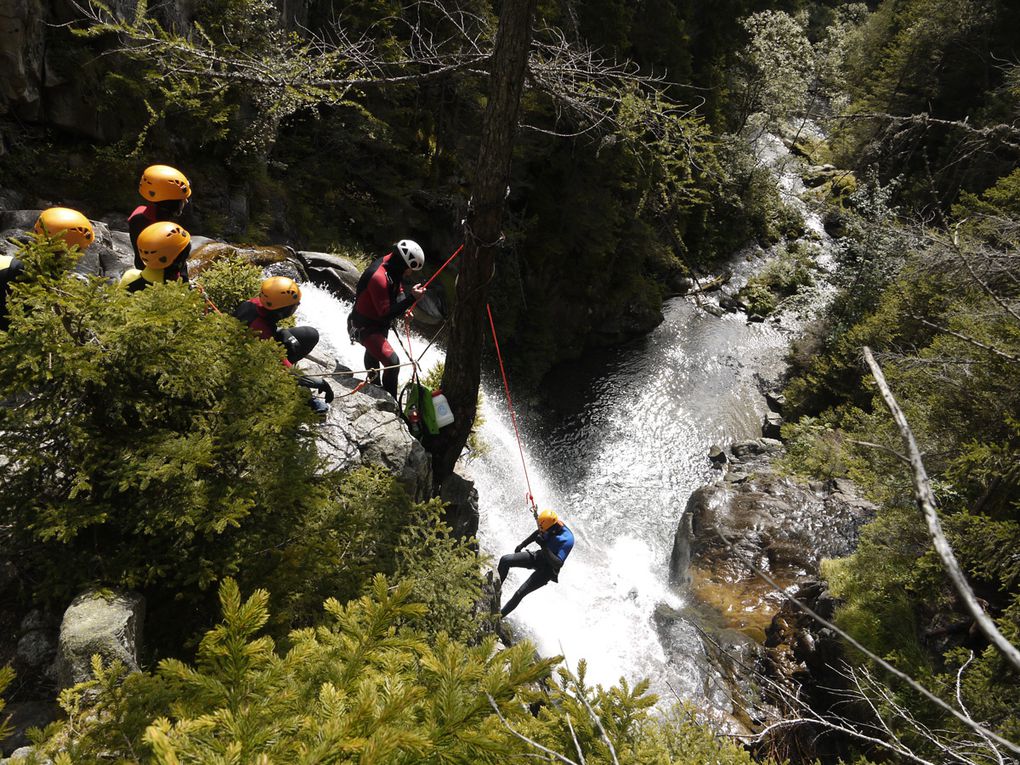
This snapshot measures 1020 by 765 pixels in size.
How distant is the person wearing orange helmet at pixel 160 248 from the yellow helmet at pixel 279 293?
0.76 metres

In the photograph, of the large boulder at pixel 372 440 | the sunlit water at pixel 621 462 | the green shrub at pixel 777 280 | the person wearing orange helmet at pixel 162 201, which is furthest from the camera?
the green shrub at pixel 777 280

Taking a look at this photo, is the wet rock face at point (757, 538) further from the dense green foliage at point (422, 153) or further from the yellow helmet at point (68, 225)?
the yellow helmet at point (68, 225)

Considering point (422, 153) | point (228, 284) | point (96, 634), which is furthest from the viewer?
point (422, 153)

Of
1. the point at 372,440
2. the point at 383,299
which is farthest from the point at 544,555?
the point at 383,299

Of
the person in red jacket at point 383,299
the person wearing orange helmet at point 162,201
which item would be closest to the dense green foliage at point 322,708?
the person wearing orange helmet at point 162,201

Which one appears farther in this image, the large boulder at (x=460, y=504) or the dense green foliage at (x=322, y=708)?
the large boulder at (x=460, y=504)


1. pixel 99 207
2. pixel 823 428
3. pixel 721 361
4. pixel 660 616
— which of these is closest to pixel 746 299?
pixel 721 361

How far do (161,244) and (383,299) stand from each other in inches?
88.5

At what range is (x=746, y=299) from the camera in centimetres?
2439

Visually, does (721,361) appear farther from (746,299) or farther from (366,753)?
(366,753)

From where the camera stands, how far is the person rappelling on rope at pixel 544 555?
7469 millimetres

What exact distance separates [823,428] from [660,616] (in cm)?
861

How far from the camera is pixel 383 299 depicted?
6.29 meters

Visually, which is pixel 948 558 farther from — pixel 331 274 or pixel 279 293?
pixel 331 274
